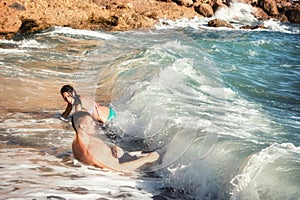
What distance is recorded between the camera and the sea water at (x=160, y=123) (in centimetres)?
451

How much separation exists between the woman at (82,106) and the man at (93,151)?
119 centimetres

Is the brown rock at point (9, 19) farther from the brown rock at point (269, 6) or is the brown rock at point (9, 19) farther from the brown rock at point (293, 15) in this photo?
the brown rock at point (293, 15)

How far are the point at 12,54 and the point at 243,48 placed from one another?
9.80 metres

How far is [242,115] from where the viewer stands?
7355 mm

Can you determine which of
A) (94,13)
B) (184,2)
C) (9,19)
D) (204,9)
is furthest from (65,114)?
(204,9)

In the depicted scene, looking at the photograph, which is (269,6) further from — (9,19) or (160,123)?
(160,123)

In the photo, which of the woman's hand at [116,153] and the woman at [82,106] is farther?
the woman at [82,106]

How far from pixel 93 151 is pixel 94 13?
1646cm

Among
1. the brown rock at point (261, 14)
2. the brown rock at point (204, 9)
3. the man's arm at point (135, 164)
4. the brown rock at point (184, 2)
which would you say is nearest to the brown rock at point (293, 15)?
the brown rock at point (261, 14)

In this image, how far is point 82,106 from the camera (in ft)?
→ 20.8

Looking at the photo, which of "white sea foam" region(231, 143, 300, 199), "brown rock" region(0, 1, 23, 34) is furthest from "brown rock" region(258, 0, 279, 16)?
"white sea foam" region(231, 143, 300, 199)

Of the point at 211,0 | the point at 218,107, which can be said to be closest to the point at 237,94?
the point at 218,107

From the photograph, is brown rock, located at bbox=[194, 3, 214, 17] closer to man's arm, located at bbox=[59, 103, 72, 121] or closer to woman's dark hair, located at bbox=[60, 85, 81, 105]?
man's arm, located at bbox=[59, 103, 72, 121]

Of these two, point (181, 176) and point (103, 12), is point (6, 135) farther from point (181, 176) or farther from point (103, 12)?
point (103, 12)
